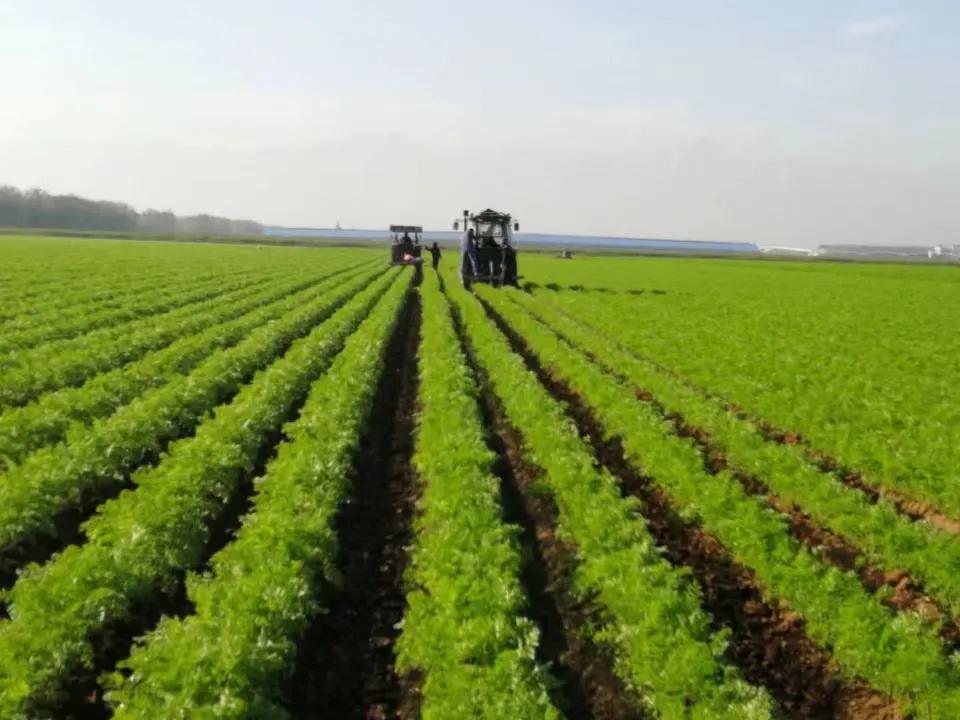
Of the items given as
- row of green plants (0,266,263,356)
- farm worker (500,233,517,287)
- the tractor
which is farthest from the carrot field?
the tractor

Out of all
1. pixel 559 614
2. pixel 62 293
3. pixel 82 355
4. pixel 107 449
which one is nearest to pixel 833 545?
pixel 559 614

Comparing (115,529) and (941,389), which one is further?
Answer: (941,389)

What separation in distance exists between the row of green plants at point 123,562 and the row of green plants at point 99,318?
311 inches

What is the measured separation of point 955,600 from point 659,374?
11.4 m

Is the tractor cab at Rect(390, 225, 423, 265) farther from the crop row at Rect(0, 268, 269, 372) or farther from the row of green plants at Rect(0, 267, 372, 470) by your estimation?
the row of green plants at Rect(0, 267, 372, 470)

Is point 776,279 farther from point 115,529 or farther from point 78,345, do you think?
point 115,529

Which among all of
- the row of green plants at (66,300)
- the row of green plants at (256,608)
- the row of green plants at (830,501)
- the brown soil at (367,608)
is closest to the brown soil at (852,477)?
the row of green plants at (830,501)

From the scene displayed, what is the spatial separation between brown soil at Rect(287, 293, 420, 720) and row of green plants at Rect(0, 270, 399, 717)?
1.05 m

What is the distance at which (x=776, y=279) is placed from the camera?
65750mm

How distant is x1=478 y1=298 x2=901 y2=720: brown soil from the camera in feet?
22.0

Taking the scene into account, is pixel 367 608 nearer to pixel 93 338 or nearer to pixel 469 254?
pixel 93 338

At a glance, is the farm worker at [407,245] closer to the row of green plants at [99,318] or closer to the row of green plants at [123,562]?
the row of green plants at [99,318]

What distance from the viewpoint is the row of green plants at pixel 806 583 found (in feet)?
21.9

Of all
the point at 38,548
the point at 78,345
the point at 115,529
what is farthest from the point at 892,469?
the point at 78,345
